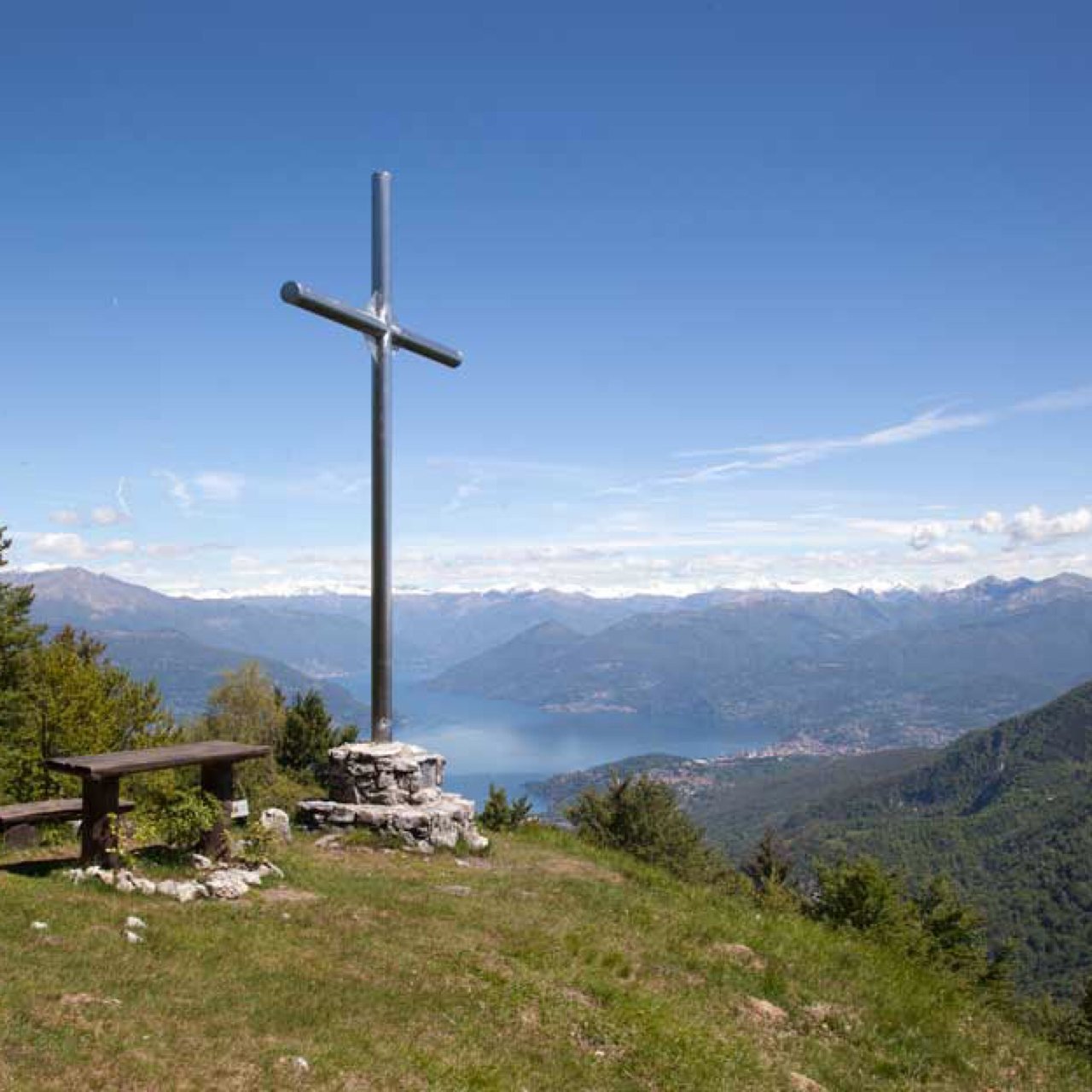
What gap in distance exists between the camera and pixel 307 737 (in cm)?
4806

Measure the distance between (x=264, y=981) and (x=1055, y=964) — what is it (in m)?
181

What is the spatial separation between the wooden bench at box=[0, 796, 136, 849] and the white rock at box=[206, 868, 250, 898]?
2231mm

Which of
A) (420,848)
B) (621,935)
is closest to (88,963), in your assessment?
(621,935)

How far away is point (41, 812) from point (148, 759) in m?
2.54

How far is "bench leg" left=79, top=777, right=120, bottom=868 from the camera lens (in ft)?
38.5

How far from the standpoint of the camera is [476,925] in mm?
11531

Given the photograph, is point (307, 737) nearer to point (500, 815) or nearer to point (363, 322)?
point (500, 815)

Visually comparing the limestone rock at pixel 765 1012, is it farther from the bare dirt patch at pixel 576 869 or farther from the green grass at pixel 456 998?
the bare dirt patch at pixel 576 869

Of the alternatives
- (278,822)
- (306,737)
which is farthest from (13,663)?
(278,822)

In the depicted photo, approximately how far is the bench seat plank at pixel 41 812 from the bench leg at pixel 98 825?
3.92 ft

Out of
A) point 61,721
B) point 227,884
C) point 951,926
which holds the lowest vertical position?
point 951,926

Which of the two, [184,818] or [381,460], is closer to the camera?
[184,818]

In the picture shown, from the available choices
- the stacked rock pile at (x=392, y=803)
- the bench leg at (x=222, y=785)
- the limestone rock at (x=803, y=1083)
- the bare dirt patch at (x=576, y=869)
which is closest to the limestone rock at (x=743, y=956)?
the limestone rock at (x=803, y=1083)

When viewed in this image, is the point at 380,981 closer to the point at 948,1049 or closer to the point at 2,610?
the point at 948,1049
